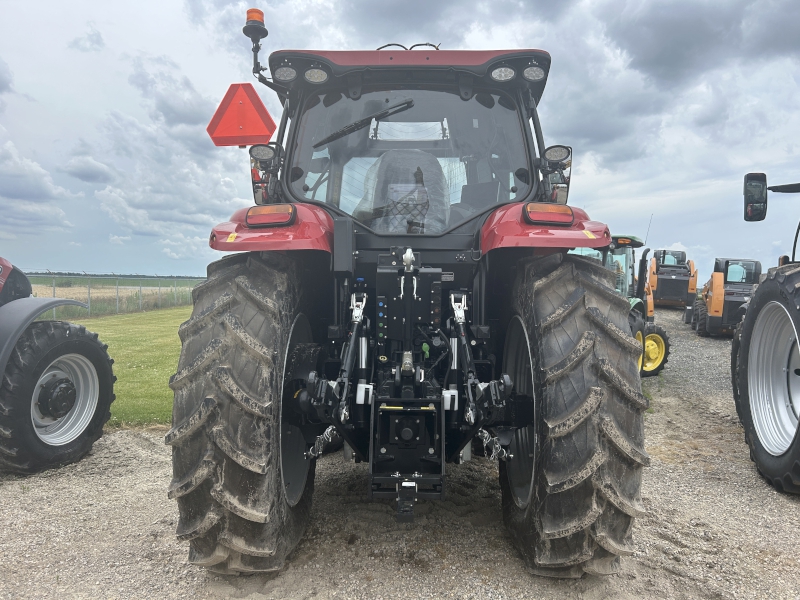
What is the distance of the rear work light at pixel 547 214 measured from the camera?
249 cm

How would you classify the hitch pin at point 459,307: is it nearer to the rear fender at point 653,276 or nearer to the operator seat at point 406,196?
the operator seat at point 406,196

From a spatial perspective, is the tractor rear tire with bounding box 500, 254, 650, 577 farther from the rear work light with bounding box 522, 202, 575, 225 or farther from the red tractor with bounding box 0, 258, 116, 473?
the red tractor with bounding box 0, 258, 116, 473

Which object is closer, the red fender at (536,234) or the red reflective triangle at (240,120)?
the red fender at (536,234)

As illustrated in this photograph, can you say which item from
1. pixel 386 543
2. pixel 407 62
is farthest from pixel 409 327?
pixel 407 62

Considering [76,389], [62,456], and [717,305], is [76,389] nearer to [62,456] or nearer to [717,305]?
[62,456]

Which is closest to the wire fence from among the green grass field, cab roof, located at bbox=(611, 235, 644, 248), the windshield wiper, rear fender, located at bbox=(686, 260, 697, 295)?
the green grass field

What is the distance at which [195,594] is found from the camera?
2.52m

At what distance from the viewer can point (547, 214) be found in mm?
2514

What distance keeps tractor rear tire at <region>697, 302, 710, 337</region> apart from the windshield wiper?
47.0 feet

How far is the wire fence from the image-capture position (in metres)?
17.6

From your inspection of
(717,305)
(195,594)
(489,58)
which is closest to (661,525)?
(195,594)

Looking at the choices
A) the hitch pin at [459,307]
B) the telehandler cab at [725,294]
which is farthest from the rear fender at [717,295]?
the hitch pin at [459,307]

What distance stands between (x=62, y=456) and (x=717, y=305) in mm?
14744

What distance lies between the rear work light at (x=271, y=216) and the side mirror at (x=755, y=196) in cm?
391
